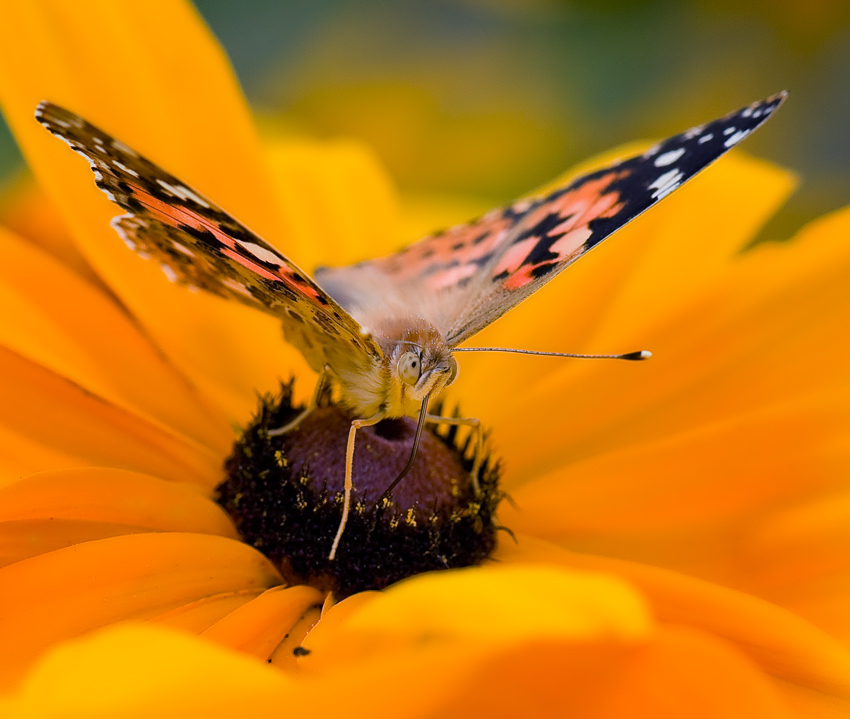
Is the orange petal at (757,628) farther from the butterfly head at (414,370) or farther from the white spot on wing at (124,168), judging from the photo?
the white spot on wing at (124,168)

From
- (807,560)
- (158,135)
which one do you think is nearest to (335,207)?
(158,135)

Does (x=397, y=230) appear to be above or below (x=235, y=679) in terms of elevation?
above

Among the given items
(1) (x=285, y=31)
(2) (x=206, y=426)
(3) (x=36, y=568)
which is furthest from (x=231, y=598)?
(1) (x=285, y=31)

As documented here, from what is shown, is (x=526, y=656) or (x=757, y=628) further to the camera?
(x=757, y=628)

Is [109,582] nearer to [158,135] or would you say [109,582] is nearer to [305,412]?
[305,412]

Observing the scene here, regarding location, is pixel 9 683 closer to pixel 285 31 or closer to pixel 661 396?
pixel 661 396
